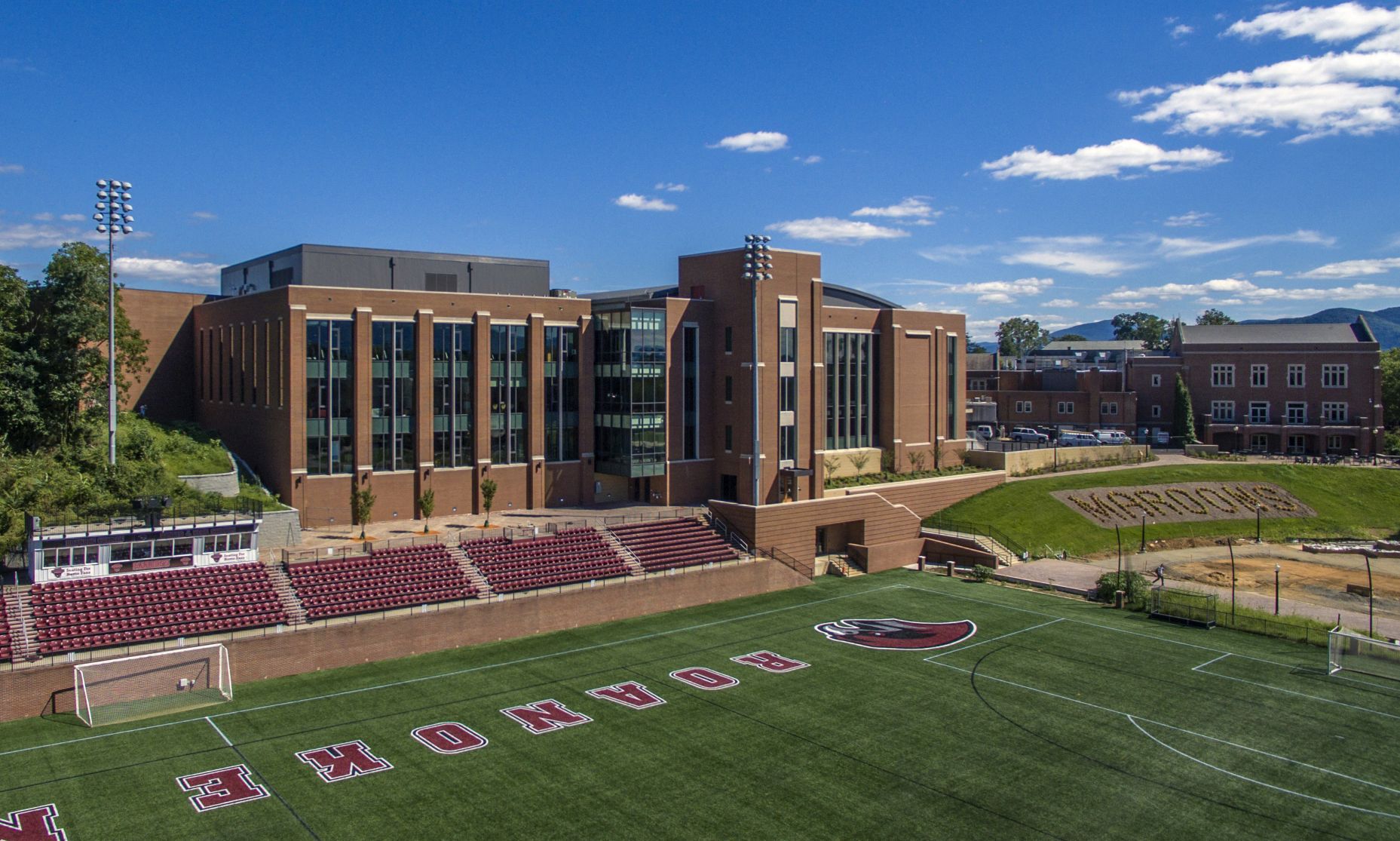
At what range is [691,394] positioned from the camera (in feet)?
204

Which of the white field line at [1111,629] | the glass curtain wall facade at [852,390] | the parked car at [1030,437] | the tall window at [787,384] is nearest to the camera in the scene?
the white field line at [1111,629]

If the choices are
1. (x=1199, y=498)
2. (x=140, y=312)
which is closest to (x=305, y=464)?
(x=140, y=312)

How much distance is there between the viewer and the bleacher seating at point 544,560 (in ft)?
148

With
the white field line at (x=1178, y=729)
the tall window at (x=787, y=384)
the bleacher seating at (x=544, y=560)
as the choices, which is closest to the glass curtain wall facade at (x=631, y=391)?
the tall window at (x=787, y=384)

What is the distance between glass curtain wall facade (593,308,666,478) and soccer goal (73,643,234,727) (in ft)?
92.9

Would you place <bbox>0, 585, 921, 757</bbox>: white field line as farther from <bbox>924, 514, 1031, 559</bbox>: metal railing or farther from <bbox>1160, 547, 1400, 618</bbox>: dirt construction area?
<bbox>1160, 547, 1400, 618</bbox>: dirt construction area

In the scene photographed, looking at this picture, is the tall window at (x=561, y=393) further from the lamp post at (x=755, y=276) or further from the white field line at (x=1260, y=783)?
the white field line at (x=1260, y=783)

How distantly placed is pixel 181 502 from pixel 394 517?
496 inches

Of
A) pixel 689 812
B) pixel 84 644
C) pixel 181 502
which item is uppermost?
pixel 181 502

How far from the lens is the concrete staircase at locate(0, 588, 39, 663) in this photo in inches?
1299

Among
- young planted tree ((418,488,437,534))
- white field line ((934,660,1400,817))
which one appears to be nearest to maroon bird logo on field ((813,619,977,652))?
white field line ((934,660,1400,817))

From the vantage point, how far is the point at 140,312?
67.4 metres

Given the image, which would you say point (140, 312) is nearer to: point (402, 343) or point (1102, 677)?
point (402, 343)

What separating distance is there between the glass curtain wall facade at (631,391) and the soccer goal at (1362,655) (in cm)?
3625
